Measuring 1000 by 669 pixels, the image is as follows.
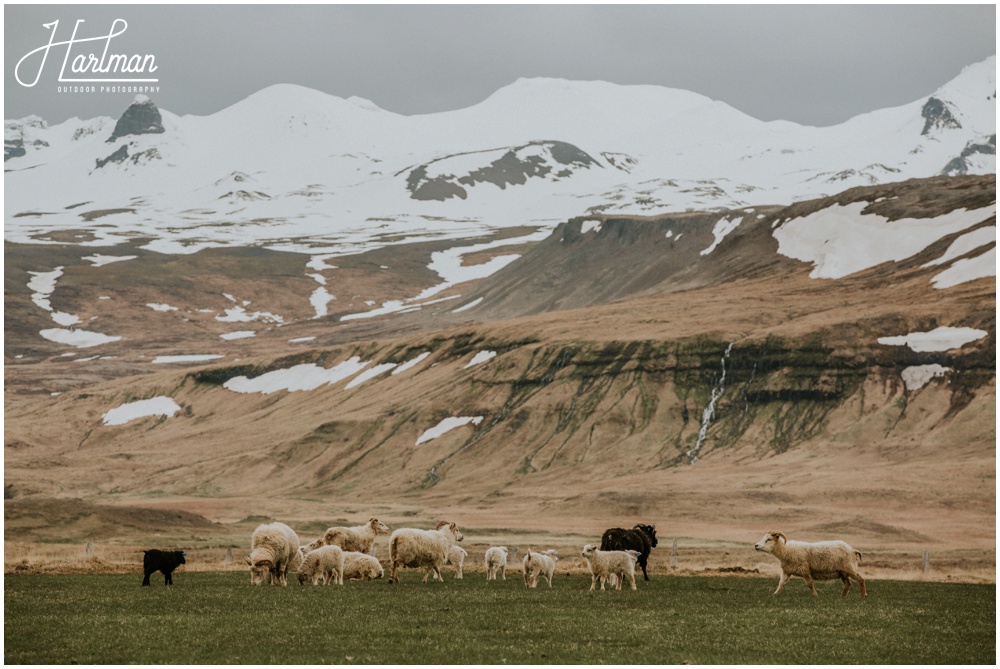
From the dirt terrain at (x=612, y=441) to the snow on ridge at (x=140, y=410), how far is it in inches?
77.2

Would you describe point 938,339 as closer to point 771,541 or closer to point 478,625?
point 771,541

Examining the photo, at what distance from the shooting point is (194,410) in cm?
14162

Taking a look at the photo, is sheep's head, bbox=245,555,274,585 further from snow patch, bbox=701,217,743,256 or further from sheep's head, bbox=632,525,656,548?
snow patch, bbox=701,217,743,256

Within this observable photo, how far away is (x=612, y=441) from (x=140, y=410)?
67.4m

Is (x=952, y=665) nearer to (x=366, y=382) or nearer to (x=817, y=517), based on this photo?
(x=817, y=517)

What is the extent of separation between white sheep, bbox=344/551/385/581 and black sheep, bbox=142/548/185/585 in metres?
4.47

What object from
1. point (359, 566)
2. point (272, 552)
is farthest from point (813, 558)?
point (272, 552)

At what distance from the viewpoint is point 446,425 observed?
353 feet

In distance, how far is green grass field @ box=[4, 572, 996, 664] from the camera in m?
20.0

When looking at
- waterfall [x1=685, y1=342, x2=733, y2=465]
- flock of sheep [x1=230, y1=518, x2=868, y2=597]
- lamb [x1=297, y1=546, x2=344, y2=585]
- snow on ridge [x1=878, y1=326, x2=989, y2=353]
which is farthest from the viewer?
snow on ridge [x1=878, y1=326, x2=989, y2=353]

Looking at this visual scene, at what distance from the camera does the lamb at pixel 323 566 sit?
3173 centimetres

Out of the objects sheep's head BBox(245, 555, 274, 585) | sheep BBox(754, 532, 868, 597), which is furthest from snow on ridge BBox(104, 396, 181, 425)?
sheep BBox(754, 532, 868, 597)

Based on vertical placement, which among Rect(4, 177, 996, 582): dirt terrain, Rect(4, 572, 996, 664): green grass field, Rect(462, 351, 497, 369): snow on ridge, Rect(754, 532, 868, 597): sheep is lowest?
Rect(4, 572, 996, 664): green grass field

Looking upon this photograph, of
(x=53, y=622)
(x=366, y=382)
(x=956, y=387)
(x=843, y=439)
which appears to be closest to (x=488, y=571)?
(x=53, y=622)
